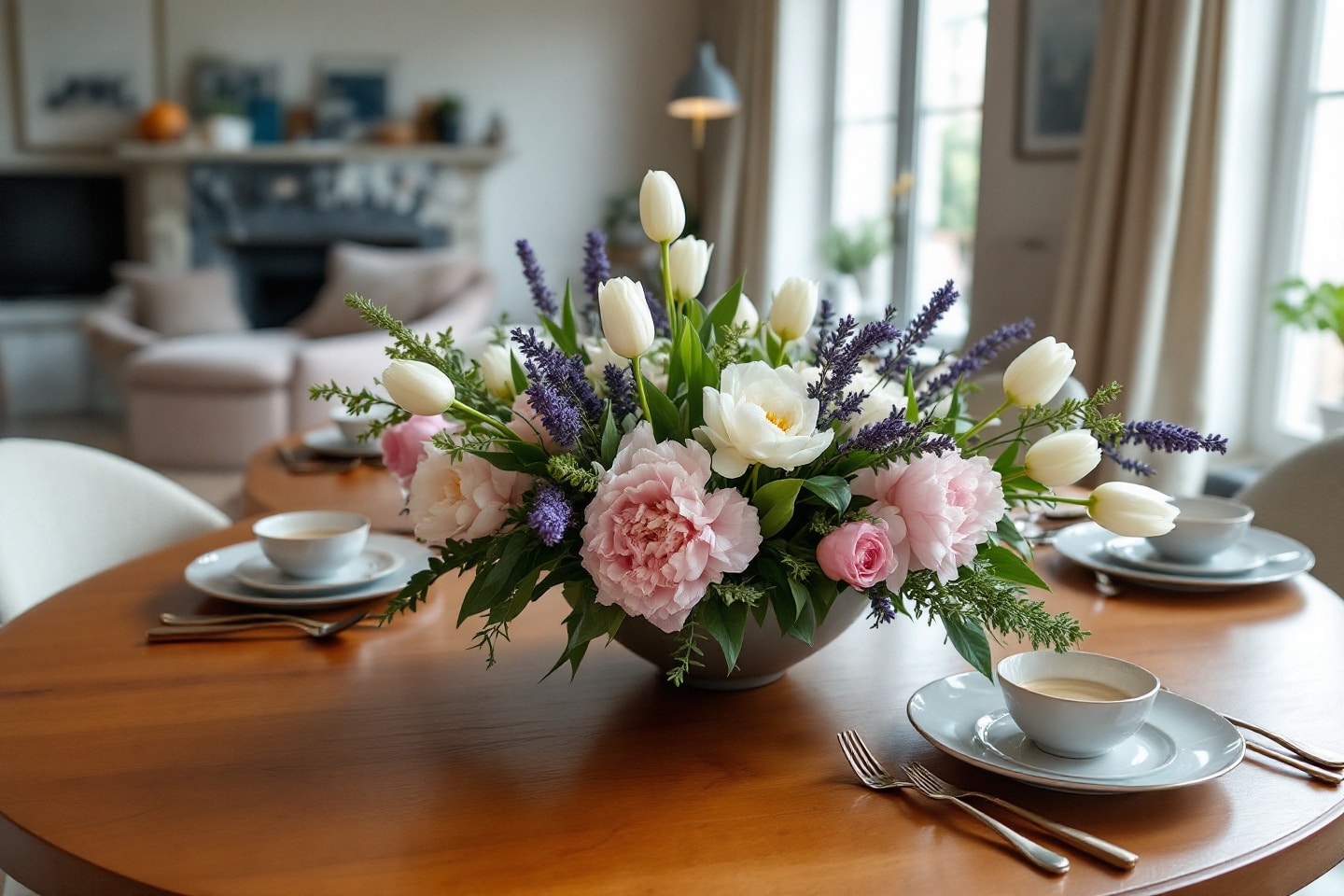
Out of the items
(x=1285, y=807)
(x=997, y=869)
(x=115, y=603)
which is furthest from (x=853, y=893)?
(x=115, y=603)

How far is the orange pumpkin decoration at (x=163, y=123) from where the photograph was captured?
19.9ft

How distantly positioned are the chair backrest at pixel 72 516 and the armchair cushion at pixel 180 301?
170 inches

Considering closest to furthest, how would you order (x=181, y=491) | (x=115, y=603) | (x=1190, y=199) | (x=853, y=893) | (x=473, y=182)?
(x=853, y=893), (x=115, y=603), (x=181, y=491), (x=1190, y=199), (x=473, y=182)

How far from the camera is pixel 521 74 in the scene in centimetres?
670

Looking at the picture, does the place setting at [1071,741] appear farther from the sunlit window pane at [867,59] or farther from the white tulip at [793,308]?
the sunlit window pane at [867,59]

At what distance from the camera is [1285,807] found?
854 millimetres

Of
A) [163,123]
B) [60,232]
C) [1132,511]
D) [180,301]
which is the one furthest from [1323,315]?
[60,232]

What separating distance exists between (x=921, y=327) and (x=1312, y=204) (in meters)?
2.92

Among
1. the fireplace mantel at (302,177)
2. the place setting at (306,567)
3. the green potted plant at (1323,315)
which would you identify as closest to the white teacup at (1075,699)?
the place setting at (306,567)

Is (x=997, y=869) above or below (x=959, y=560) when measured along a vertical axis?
below

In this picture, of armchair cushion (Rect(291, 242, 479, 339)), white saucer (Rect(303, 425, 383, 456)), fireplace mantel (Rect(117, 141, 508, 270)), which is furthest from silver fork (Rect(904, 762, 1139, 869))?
fireplace mantel (Rect(117, 141, 508, 270))

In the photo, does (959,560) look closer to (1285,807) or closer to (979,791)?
(979,791)

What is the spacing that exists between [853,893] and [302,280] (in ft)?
21.2

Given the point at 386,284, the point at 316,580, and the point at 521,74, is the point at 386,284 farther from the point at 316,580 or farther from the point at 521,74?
the point at 316,580
